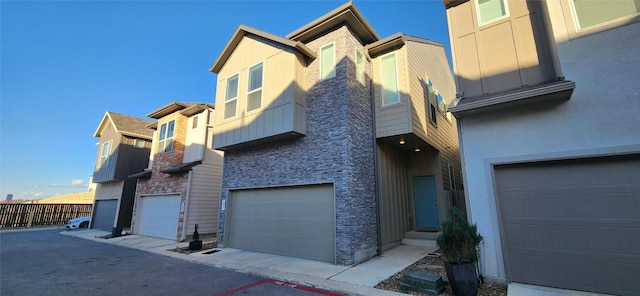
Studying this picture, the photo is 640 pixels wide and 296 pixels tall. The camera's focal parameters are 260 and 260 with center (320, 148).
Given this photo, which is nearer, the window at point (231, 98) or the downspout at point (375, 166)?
the downspout at point (375, 166)

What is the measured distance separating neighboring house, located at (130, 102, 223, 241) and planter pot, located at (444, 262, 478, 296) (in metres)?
11.1

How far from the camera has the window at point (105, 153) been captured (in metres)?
18.4

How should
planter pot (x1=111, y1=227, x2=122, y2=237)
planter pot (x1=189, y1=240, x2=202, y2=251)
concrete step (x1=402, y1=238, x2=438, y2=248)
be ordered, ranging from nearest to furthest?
concrete step (x1=402, y1=238, x2=438, y2=248) < planter pot (x1=189, y1=240, x2=202, y2=251) < planter pot (x1=111, y1=227, x2=122, y2=237)

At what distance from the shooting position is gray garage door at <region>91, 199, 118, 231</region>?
1728 cm

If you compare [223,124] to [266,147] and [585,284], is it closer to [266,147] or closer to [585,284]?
[266,147]

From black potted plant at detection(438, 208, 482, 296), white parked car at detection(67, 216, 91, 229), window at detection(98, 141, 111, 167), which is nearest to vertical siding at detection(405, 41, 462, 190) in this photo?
black potted plant at detection(438, 208, 482, 296)

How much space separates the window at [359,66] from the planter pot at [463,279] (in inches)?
233

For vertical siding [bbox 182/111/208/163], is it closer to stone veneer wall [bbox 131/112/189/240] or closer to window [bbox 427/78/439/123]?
stone veneer wall [bbox 131/112/189/240]

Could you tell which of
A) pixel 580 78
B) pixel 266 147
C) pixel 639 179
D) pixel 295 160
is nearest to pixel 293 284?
pixel 295 160

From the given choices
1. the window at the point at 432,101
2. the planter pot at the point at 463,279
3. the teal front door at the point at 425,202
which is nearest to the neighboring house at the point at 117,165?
the teal front door at the point at 425,202

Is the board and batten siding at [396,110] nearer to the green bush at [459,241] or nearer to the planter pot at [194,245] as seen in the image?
the green bush at [459,241]

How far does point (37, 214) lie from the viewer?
20.4m

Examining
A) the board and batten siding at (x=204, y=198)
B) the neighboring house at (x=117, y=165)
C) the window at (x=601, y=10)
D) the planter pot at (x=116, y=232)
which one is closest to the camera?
the window at (x=601, y=10)

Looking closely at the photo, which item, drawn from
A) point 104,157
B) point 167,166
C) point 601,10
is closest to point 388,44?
point 601,10
